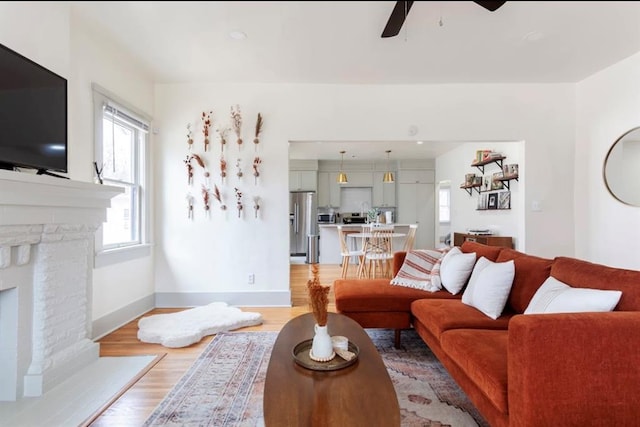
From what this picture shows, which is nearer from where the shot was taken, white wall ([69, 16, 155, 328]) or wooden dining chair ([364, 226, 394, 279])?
white wall ([69, 16, 155, 328])

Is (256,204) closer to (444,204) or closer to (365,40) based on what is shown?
(365,40)

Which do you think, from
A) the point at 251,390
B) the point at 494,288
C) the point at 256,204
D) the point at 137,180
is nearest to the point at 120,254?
the point at 137,180

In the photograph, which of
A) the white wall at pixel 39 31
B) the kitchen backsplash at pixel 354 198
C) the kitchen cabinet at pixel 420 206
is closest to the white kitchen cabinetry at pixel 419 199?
the kitchen cabinet at pixel 420 206

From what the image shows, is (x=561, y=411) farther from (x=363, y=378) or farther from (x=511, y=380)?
(x=363, y=378)

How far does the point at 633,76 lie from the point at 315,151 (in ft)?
16.0

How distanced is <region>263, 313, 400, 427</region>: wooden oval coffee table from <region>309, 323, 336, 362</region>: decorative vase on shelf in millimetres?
89

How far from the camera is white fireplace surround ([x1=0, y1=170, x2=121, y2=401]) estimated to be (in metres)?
1.81

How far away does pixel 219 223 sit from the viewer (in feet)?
12.7

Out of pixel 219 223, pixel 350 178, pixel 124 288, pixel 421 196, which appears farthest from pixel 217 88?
pixel 421 196

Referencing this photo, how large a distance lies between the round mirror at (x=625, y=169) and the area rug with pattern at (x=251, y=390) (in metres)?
2.56

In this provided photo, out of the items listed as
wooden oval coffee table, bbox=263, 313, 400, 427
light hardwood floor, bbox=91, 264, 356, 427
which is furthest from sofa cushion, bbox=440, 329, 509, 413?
light hardwood floor, bbox=91, 264, 356, 427

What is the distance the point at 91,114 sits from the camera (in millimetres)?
2814

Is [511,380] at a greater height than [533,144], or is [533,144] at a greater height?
[533,144]

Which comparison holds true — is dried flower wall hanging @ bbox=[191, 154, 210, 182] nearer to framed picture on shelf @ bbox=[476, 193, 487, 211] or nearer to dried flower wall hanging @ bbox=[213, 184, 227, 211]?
dried flower wall hanging @ bbox=[213, 184, 227, 211]
